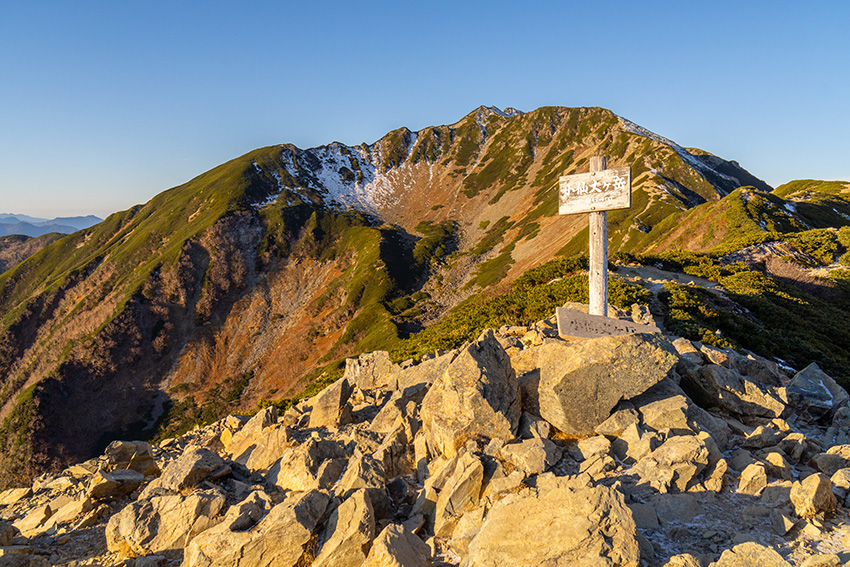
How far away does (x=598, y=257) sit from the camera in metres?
12.6

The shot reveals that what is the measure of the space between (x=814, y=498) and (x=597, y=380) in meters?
3.81

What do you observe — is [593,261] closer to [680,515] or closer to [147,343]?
[680,515]

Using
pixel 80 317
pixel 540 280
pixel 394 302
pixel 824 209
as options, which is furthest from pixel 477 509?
pixel 80 317

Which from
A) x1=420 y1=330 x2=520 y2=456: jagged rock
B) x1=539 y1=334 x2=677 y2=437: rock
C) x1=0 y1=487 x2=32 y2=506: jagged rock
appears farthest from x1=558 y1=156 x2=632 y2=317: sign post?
x1=0 y1=487 x2=32 y2=506: jagged rock

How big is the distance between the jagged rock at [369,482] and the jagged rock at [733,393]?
8.47 meters

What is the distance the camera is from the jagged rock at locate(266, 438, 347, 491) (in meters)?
9.26

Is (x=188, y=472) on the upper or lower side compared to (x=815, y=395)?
upper

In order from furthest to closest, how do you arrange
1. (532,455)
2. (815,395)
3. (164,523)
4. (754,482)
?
(815,395) → (164,523) → (532,455) → (754,482)

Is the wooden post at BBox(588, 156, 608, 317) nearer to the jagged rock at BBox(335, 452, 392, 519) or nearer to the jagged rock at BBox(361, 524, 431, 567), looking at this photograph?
the jagged rock at BBox(335, 452, 392, 519)

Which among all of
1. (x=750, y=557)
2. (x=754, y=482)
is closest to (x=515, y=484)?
(x=750, y=557)

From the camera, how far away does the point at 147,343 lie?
7662 centimetres

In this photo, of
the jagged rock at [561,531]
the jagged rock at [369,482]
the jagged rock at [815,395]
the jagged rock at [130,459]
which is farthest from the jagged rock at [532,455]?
the jagged rock at [130,459]

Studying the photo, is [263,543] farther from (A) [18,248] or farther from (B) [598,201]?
(A) [18,248]

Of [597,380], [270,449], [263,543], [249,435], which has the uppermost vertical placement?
[597,380]
